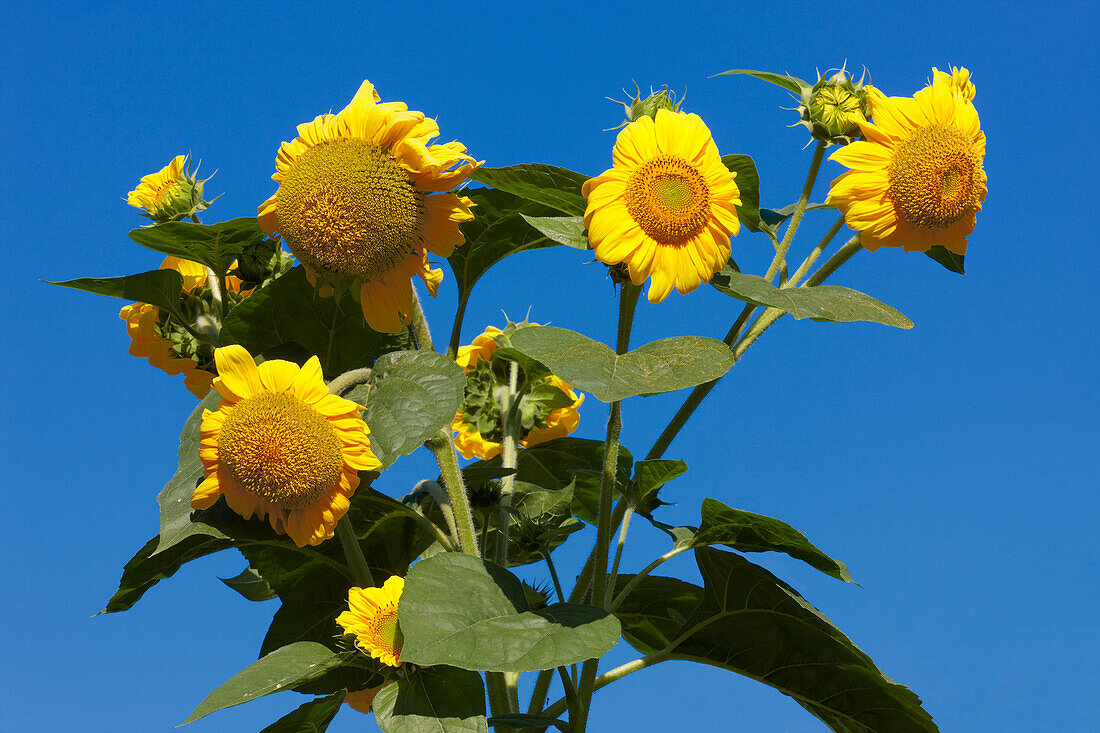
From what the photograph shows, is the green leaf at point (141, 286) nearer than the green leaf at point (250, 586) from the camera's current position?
Yes

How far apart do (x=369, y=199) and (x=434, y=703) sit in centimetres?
67

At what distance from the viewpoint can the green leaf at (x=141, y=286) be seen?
1595 mm

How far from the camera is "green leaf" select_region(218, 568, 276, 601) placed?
2.03 m

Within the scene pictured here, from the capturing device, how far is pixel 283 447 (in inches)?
54.3

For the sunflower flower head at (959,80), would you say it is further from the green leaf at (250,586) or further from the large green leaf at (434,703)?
the green leaf at (250,586)

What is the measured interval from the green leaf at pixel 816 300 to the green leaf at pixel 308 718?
84 centimetres

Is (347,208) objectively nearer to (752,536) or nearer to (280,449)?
(280,449)

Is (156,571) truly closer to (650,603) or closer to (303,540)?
(303,540)

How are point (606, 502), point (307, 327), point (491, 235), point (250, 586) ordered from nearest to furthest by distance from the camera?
point (606, 502) < point (307, 327) < point (491, 235) < point (250, 586)

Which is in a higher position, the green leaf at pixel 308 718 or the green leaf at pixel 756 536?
the green leaf at pixel 756 536

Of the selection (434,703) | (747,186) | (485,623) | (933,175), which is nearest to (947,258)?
(933,175)

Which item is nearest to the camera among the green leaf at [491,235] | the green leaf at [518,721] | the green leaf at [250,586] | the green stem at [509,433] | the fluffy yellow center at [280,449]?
the fluffy yellow center at [280,449]

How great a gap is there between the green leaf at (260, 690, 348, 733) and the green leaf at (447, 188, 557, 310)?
2.19ft

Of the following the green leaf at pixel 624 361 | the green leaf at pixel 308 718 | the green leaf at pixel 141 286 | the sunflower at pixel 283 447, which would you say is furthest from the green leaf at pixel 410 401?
the green leaf at pixel 308 718
